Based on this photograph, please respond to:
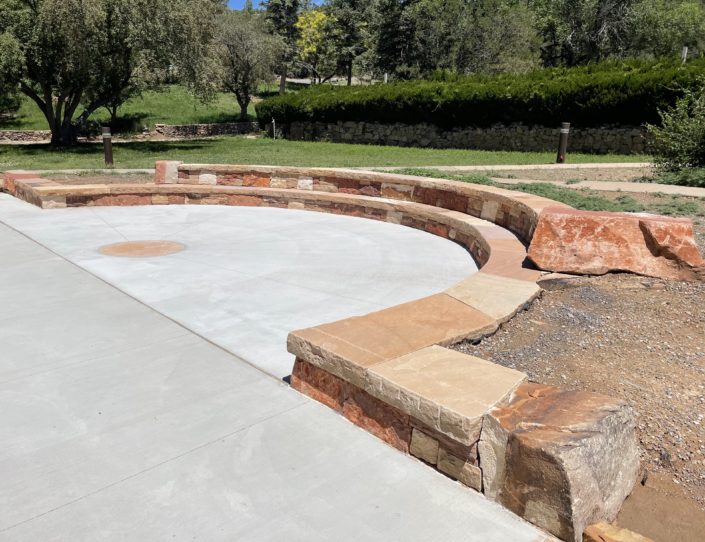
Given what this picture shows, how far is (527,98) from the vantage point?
20.6 metres

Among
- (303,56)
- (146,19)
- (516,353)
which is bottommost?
(516,353)

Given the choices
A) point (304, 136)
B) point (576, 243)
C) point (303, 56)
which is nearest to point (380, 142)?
point (304, 136)

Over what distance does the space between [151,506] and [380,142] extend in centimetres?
2461

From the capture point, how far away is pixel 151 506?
2166 mm

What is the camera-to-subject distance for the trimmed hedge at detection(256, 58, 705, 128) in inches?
706

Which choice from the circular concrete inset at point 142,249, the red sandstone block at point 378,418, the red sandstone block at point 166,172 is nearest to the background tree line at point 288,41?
the red sandstone block at point 166,172

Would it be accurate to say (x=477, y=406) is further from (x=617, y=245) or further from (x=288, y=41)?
(x=288, y=41)

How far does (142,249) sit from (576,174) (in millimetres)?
9095

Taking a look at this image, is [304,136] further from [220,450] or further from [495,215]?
[220,450]

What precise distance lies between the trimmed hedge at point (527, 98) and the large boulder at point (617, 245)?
1294 centimetres

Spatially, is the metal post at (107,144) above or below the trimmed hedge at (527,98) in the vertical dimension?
below

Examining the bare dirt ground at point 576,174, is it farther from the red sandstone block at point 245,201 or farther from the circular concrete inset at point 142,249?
the circular concrete inset at point 142,249

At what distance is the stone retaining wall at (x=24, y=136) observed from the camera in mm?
29172

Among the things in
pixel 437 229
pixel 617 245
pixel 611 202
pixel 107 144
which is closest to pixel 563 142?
pixel 611 202
